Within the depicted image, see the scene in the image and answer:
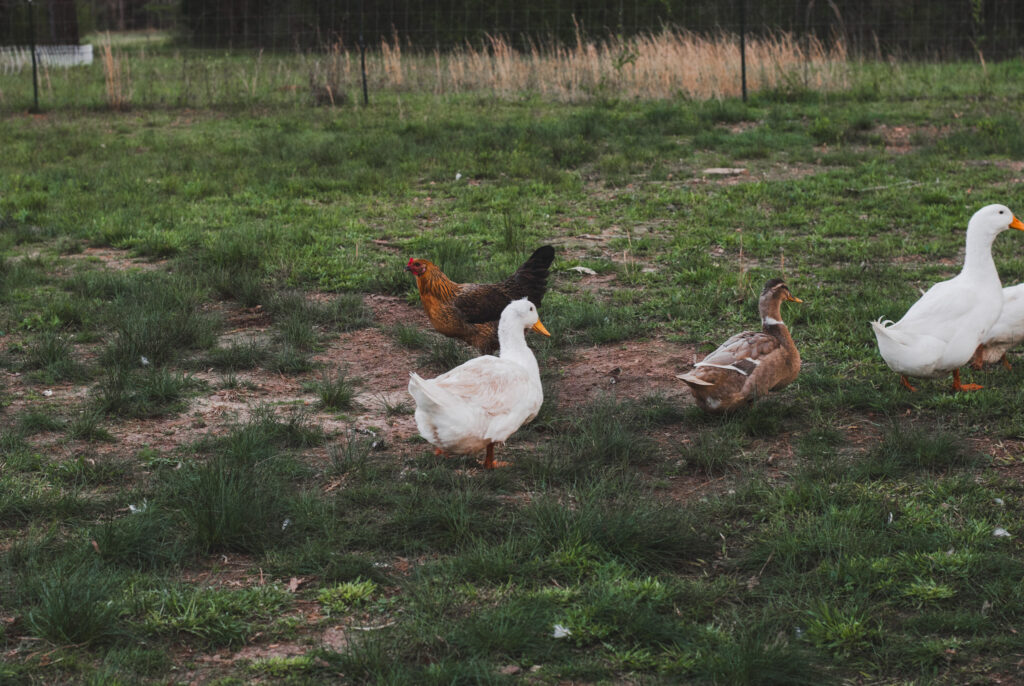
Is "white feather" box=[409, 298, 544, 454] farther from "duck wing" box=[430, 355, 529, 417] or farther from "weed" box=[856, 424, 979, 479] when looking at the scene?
"weed" box=[856, 424, 979, 479]

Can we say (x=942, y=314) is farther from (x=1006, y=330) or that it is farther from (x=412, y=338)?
(x=412, y=338)

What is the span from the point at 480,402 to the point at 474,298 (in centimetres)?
168

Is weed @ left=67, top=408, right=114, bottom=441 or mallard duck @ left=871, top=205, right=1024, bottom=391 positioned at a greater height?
mallard duck @ left=871, top=205, right=1024, bottom=391

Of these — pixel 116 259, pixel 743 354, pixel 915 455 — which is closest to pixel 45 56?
pixel 116 259

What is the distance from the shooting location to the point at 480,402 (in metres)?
4.70

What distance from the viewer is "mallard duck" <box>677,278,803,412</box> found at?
17.2 feet

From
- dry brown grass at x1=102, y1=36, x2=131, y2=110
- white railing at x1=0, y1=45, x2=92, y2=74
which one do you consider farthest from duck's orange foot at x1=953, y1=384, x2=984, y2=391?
white railing at x1=0, y1=45, x2=92, y2=74

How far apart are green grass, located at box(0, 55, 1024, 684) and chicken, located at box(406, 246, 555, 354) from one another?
27 centimetres

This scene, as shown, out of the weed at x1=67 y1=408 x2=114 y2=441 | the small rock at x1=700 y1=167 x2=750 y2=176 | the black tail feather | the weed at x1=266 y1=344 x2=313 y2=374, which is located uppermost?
the small rock at x1=700 y1=167 x2=750 y2=176

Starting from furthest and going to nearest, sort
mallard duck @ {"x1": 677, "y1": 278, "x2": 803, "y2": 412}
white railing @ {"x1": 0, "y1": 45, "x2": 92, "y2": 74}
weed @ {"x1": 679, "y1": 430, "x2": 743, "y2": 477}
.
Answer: white railing @ {"x1": 0, "y1": 45, "x2": 92, "y2": 74} < mallard duck @ {"x1": 677, "y1": 278, "x2": 803, "y2": 412} < weed @ {"x1": 679, "y1": 430, "x2": 743, "y2": 477}

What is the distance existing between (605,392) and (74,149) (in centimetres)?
944

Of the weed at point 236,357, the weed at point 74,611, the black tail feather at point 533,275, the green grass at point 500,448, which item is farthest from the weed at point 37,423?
the black tail feather at point 533,275

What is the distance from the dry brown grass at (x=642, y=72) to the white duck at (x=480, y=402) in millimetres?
11031

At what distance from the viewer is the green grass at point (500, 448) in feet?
11.4
